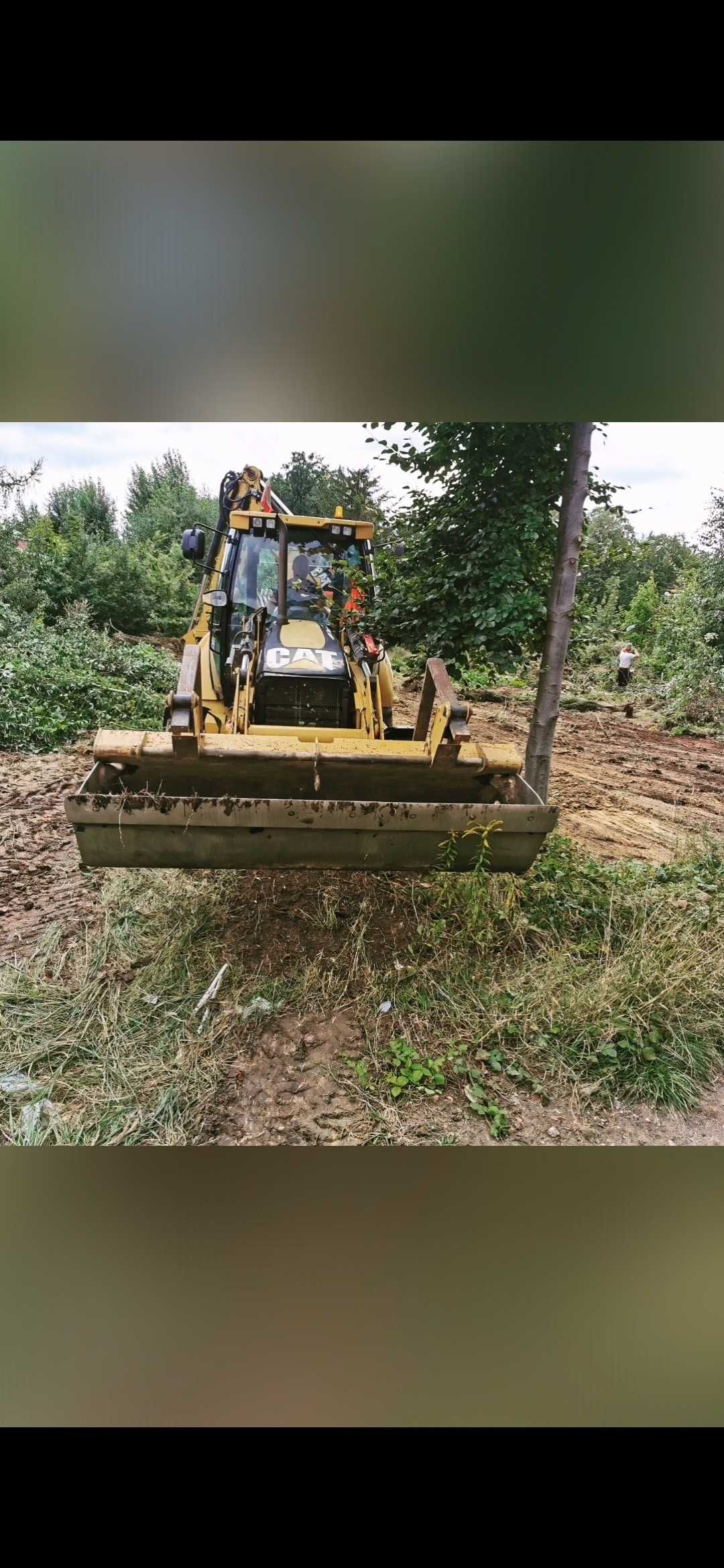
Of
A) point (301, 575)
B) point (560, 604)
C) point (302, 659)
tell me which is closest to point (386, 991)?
point (302, 659)

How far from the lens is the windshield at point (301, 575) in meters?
2.76

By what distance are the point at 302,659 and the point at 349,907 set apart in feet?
3.28

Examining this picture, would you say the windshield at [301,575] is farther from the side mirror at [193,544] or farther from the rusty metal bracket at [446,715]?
the rusty metal bracket at [446,715]

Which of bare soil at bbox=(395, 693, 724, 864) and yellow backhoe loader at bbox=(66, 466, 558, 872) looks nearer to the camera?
yellow backhoe loader at bbox=(66, 466, 558, 872)

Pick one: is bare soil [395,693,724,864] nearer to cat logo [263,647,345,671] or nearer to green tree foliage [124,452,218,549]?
cat logo [263,647,345,671]

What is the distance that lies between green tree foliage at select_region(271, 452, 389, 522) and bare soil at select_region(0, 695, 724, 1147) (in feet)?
3.28

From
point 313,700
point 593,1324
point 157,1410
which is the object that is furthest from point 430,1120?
point 313,700

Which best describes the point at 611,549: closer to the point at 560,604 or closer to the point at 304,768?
the point at 560,604

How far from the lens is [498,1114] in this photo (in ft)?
6.18

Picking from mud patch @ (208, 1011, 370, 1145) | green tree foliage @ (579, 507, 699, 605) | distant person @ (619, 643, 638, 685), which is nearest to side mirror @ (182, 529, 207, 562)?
green tree foliage @ (579, 507, 699, 605)

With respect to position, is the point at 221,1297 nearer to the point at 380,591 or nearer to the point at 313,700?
the point at 313,700

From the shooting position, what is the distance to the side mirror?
98.4 inches

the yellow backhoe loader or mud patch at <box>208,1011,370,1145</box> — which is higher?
the yellow backhoe loader
